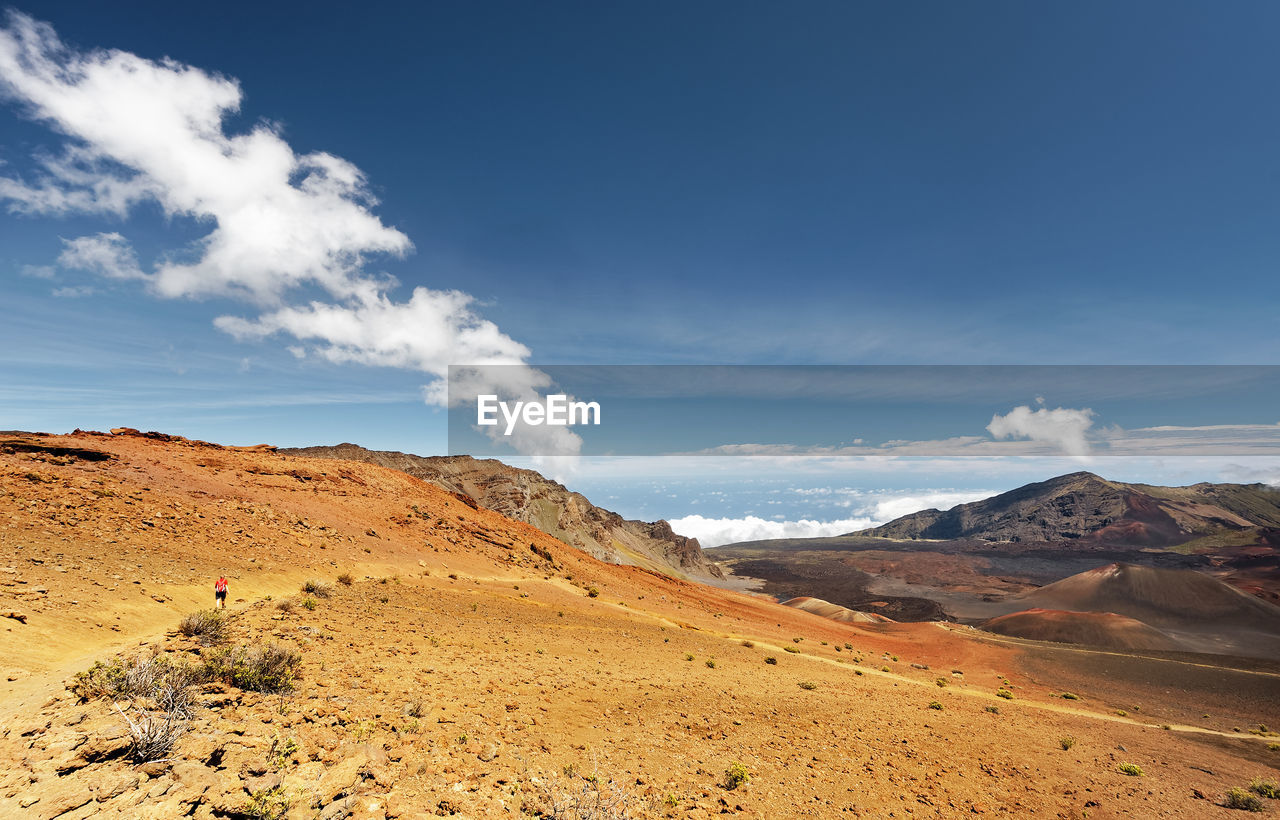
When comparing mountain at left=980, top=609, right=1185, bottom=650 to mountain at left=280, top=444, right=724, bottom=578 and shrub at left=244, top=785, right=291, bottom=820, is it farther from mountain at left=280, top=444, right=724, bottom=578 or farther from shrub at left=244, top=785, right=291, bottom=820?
shrub at left=244, top=785, right=291, bottom=820

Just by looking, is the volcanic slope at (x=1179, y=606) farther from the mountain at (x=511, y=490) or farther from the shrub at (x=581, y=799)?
the shrub at (x=581, y=799)

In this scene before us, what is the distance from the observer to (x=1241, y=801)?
526 inches

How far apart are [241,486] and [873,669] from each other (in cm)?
3922

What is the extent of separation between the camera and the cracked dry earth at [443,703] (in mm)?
6574

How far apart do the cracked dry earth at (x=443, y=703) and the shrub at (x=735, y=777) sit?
24 cm

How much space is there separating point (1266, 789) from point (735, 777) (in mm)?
17708

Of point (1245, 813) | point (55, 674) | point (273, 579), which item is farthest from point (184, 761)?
point (1245, 813)

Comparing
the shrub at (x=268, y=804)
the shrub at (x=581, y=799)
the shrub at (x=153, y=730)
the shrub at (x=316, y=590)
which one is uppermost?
the shrub at (x=153, y=730)

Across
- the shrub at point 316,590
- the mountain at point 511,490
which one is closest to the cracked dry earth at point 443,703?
the shrub at point 316,590

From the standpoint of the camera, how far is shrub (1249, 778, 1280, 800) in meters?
14.0

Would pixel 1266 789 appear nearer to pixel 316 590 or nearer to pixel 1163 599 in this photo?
pixel 316 590

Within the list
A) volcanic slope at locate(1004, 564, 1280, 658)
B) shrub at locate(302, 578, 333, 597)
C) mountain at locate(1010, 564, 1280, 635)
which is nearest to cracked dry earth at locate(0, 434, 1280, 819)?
shrub at locate(302, 578, 333, 597)

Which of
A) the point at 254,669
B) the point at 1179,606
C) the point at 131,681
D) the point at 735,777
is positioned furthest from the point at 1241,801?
the point at 1179,606

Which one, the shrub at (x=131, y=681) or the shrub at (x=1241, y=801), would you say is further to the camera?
the shrub at (x=1241, y=801)
